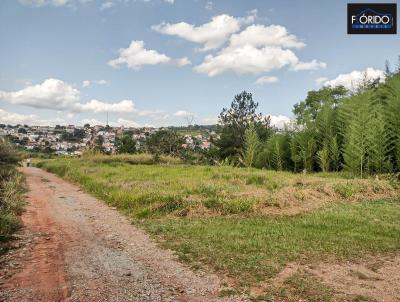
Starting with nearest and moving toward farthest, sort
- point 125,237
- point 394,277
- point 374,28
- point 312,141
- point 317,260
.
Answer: point 394,277 → point 317,260 → point 125,237 → point 374,28 → point 312,141

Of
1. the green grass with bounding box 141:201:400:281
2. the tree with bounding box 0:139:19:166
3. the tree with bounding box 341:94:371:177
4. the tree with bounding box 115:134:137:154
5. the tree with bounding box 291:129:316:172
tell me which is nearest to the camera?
the green grass with bounding box 141:201:400:281

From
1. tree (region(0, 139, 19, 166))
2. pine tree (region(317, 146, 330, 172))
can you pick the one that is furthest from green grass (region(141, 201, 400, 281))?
pine tree (region(317, 146, 330, 172))

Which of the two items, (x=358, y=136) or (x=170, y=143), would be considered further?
(x=170, y=143)

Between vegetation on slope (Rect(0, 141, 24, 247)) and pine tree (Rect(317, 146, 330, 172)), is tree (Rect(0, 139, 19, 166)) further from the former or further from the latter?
pine tree (Rect(317, 146, 330, 172))

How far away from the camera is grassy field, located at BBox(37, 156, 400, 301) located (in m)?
6.93

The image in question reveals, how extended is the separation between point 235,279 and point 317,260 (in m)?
1.85

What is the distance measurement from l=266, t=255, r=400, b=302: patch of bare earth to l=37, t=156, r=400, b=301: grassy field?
22 centimetres

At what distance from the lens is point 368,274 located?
6.16 m

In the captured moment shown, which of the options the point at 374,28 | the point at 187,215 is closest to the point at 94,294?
the point at 187,215

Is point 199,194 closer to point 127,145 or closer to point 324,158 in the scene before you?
point 324,158

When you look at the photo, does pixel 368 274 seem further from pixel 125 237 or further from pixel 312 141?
pixel 312 141

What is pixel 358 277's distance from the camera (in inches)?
235

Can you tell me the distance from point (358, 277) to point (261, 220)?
432 centimetres
